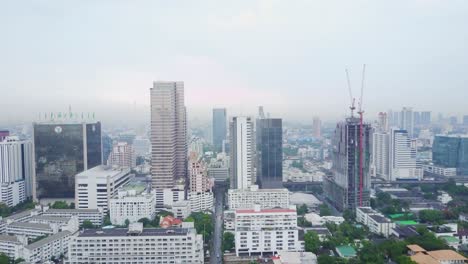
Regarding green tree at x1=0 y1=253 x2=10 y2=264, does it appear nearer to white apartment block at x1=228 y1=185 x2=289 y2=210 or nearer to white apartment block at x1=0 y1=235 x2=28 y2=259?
white apartment block at x1=0 y1=235 x2=28 y2=259

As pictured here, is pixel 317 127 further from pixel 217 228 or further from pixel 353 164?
pixel 217 228

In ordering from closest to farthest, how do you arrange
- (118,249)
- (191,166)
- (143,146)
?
(118,249) → (191,166) → (143,146)

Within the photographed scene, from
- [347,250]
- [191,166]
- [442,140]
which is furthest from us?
[442,140]

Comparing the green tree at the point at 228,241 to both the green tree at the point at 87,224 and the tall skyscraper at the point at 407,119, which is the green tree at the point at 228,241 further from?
the tall skyscraper at the point at 407,119

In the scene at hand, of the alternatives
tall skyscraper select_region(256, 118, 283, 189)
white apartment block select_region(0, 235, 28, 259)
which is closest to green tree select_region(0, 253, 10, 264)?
white apartment block select_region(0, 235, 28, 259)

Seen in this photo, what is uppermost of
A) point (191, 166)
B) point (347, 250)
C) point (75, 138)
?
point (75, 138)

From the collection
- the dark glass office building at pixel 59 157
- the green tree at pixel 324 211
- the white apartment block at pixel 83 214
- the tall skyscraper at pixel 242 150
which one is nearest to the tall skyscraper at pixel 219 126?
the tall skyscraper at pixel 242 150

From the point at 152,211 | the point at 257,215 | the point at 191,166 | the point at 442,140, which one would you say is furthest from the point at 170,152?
the point at 442,140

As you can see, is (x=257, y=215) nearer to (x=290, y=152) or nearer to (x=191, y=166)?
(x=191, y=166)
